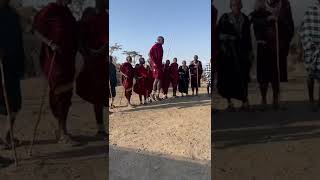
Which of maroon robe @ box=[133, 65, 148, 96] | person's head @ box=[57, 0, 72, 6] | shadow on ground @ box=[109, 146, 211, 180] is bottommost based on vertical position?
shadow on ground @ box=[109, 146, 211, 180]

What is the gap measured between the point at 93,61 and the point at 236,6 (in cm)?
119

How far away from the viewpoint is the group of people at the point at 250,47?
3854mm

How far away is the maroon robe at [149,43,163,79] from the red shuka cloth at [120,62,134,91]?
1.93ft

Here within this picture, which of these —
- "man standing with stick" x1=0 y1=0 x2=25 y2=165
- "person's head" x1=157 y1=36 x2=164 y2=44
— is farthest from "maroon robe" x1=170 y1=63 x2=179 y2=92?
"man standing with stick" x1=0 y1=0 x2=25 y2=165

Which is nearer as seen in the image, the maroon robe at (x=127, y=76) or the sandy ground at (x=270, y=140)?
the sandy ground at (x=270, y=140)

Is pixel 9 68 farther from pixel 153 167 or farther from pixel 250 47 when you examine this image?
pixel 153 167

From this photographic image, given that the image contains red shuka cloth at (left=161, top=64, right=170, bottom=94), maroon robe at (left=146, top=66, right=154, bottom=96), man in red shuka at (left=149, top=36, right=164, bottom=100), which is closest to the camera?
man in red shuka at (left=149, top=36, right=164, bottom=100)

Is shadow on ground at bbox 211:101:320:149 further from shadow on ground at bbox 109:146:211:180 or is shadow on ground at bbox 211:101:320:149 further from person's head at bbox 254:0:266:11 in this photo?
shadow on ground at bbox 109:146:211:180

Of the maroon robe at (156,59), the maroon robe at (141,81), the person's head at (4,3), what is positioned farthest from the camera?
the maroon robe at (141,81)

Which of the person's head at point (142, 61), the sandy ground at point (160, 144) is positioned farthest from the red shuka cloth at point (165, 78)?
the sandy ground at point (160, 144)

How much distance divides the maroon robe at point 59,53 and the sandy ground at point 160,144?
176cm

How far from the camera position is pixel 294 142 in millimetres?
3949

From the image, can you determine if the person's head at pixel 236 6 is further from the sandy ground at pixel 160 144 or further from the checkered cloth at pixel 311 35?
the sandy ground at pixel 160 144

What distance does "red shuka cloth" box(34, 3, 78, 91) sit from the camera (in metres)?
3.58
